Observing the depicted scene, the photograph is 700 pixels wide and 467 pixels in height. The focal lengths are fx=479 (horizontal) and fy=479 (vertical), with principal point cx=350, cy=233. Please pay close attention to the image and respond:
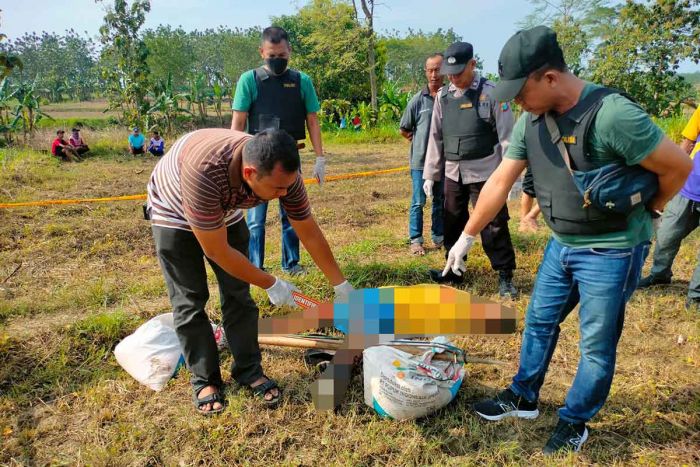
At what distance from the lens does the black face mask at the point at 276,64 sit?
3.70 metres

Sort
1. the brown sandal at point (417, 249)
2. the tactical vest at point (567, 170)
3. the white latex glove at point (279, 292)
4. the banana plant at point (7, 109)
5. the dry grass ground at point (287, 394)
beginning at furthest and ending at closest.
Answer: the banana plant at point (7, 109) → the brown sandal at point (417, 249) → the white latex glove at point (279, 292) → the dry grass ground at point (287, 394) → the tactical vest at point (567, 170)

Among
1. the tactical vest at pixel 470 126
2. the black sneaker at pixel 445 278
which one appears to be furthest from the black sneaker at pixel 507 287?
A: the tactical vest at pixel 470 126

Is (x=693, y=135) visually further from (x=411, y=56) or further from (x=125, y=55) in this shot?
(x=411, y=56)

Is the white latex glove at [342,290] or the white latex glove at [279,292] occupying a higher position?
the white latex glove at [279,292]

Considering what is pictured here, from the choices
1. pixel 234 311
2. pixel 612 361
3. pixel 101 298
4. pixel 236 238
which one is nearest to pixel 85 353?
pixel 101 298

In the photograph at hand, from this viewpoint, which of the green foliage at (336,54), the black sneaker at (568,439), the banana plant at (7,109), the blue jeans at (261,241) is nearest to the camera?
the black sneaker at (568,439)

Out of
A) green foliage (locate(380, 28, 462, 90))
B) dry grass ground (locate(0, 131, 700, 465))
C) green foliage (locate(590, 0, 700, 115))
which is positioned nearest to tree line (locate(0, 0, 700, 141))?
green foliage (locate(590, 0, 700, 115))

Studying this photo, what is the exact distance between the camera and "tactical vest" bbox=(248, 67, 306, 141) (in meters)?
3.76

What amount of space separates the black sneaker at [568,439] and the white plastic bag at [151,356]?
2.04 m

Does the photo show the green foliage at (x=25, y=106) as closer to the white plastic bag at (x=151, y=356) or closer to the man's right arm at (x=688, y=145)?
the white plastic bag at (x=151, y=356)

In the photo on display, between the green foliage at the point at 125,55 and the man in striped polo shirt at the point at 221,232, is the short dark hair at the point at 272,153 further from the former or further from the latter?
the green foliage at the point at 125,55

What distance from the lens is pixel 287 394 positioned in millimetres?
2682

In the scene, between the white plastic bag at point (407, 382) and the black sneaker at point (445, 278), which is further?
the black sneaker at point (445, 278)

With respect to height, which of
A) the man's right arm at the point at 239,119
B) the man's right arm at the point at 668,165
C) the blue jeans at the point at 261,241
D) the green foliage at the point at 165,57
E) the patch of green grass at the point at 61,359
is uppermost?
the green foliage at the point at 165,57
